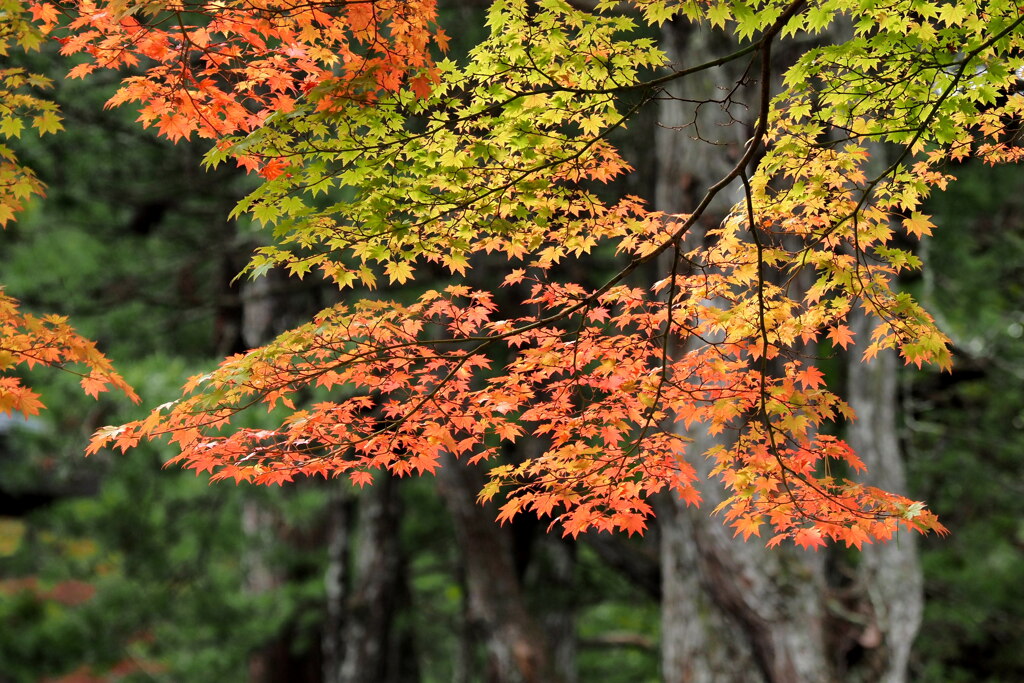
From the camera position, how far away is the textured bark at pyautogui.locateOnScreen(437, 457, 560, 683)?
7.76 meters

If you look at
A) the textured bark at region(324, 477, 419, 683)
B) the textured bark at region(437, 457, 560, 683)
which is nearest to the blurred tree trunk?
the textured bark at region(437, 457, 560, 683)

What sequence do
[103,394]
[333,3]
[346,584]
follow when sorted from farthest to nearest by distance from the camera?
[346,584], [103,394], [333,3]

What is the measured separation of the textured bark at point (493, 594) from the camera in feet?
25.5

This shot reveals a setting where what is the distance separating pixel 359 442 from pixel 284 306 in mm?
7865

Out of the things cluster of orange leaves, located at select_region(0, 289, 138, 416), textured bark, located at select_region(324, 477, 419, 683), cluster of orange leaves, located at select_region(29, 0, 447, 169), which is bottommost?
textured bark, located at select_region(324, 477, 419, 683)

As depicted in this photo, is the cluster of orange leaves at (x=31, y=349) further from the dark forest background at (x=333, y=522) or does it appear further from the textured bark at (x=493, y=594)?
the textured bark at (x=493, y=594)

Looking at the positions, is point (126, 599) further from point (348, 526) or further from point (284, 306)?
point (284, 306)

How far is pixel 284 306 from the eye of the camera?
35.2 feet

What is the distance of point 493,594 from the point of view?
7930 mm

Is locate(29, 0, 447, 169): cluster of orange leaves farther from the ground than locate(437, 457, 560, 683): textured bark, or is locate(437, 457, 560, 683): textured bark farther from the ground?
locate(29, 0, 447, 169): cluster of orange leaves

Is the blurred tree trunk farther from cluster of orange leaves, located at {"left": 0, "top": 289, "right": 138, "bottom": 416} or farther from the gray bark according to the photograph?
cluster of orange leaves, located at {"left": 0, "top": 289, "right": 138, "bottom": 416}

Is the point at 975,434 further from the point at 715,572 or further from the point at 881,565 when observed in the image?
the point at 715,572

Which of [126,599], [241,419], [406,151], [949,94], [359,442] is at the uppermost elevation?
[949,94]

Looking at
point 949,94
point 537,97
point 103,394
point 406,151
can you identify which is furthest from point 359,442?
point 103,394
